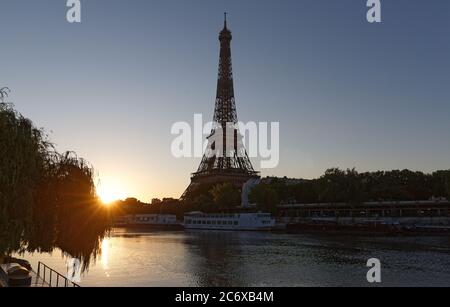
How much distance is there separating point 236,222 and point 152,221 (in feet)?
171

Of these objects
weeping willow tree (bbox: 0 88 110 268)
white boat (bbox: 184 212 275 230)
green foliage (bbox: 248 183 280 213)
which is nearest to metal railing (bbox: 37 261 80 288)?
weeping willow tree (bbox: 0 88 110 268)

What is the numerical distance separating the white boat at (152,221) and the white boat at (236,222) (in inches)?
555

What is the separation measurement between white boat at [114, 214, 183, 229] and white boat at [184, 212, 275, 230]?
1409cm

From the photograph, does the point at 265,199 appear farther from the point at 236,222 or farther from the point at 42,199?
the point at 42,199

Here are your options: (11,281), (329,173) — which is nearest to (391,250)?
(11,281)

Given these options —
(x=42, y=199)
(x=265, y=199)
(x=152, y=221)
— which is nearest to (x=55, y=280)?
(x=42, y=199)

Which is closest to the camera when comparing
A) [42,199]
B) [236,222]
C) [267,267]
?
[42,199]

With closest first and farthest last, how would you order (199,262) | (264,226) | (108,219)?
(108,219) < (199,262) < (264,226)

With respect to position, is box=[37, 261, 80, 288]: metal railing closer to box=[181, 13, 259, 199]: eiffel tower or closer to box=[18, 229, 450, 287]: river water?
box=[18, 229, 450, 287]: river water

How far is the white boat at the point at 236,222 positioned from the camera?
365 feet

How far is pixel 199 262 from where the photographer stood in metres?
47.8

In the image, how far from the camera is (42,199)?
618 inches
